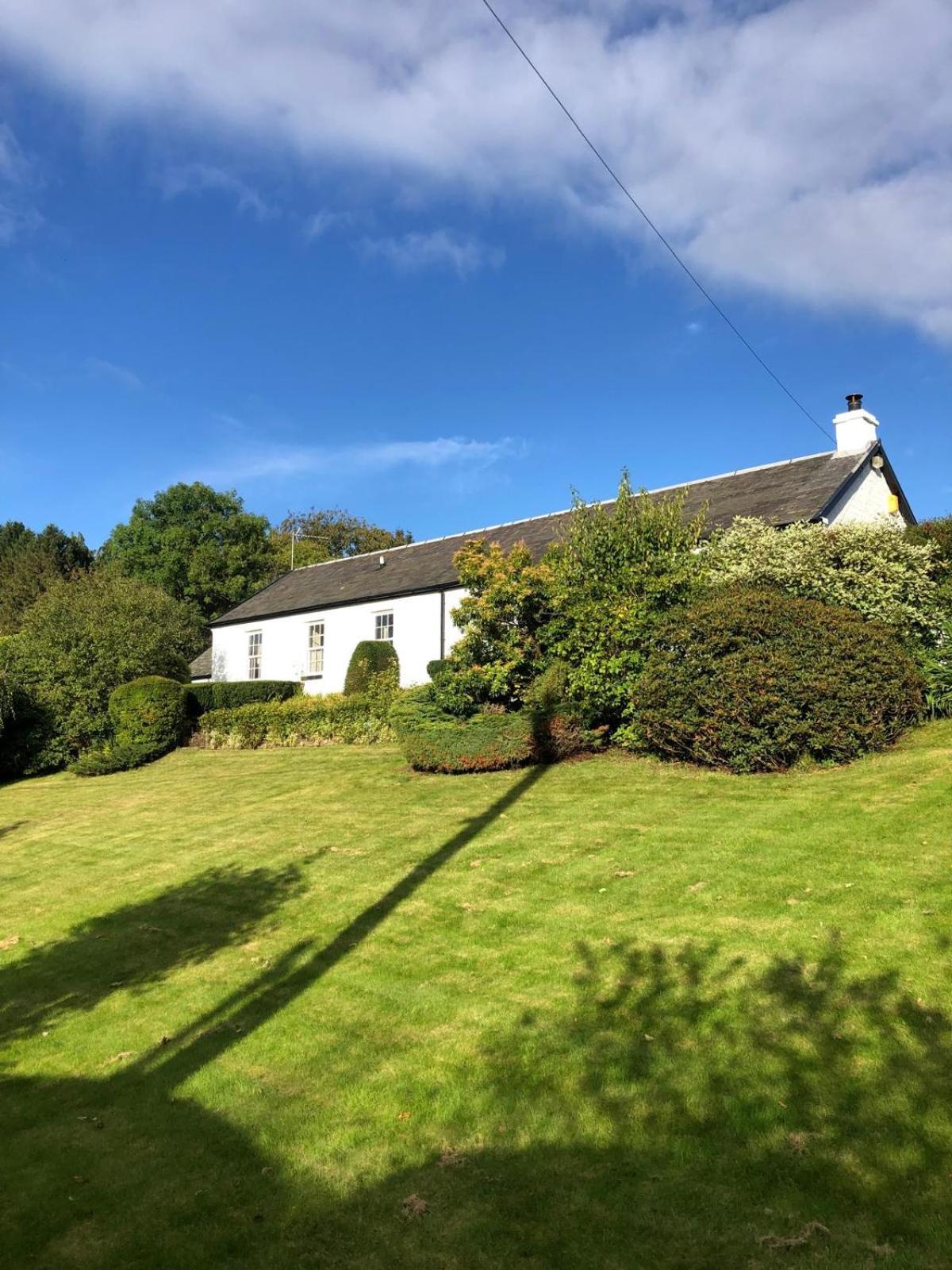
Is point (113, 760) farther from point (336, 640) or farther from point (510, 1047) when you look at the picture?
point (510, 1047)

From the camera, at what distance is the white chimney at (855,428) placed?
2105cm

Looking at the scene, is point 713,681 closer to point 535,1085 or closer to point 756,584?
point 756,584

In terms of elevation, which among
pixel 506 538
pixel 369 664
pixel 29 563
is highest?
pixel 29 563

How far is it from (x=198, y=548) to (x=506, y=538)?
32.0 meters

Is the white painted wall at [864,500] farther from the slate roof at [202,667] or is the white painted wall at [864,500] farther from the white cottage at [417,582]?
the slate roof at [202,667]

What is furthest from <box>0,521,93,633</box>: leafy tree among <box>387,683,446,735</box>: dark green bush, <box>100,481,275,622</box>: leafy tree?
<box>387,683,446,735</box>: dark green bush

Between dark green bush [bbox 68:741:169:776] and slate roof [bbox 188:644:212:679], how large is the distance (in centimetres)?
1295

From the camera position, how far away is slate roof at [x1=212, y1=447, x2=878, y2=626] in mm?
19875

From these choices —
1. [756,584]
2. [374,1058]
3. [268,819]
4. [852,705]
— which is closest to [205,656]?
[268,819]

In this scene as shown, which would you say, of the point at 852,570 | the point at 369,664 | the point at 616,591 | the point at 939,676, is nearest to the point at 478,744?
the point at 616,591

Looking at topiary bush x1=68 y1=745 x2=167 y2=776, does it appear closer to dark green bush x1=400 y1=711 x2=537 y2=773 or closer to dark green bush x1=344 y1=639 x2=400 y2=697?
dark green bush x1=344 y1=639 x2=400 y2=697

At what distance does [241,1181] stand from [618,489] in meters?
13.8

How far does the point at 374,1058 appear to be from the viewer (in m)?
5.54

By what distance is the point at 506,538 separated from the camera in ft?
95.5
